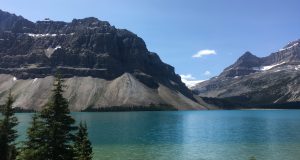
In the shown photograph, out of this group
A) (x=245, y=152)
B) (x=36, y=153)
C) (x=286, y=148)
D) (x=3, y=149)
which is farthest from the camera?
(x=286, y=148)

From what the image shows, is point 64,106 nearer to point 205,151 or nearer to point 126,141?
point 205,151

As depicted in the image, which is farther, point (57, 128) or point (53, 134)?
point (57, 128)

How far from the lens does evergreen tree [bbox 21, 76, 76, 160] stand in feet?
88.3

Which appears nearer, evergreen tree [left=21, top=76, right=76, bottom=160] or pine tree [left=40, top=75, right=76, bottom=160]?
evergreen tree [left=21, top=76, right=76, bottom=160]

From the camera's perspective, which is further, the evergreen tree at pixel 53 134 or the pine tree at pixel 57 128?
the pine tree at pixel 57 128

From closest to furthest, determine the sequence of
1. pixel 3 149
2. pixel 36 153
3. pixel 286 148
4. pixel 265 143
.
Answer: pixel 36 153 < pixel 3 149 < pixel 286 148 < pixel 265 143

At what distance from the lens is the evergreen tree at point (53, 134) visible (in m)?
26.9

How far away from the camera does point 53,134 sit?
88.6 feet

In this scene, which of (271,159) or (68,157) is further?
(271,159)

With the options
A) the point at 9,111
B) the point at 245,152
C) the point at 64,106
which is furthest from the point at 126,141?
the point at 64,106

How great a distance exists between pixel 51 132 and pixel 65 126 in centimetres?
114

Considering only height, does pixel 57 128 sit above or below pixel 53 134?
above

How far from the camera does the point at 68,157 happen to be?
2709 centimetres

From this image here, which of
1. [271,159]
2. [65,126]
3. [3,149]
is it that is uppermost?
[65,126]
